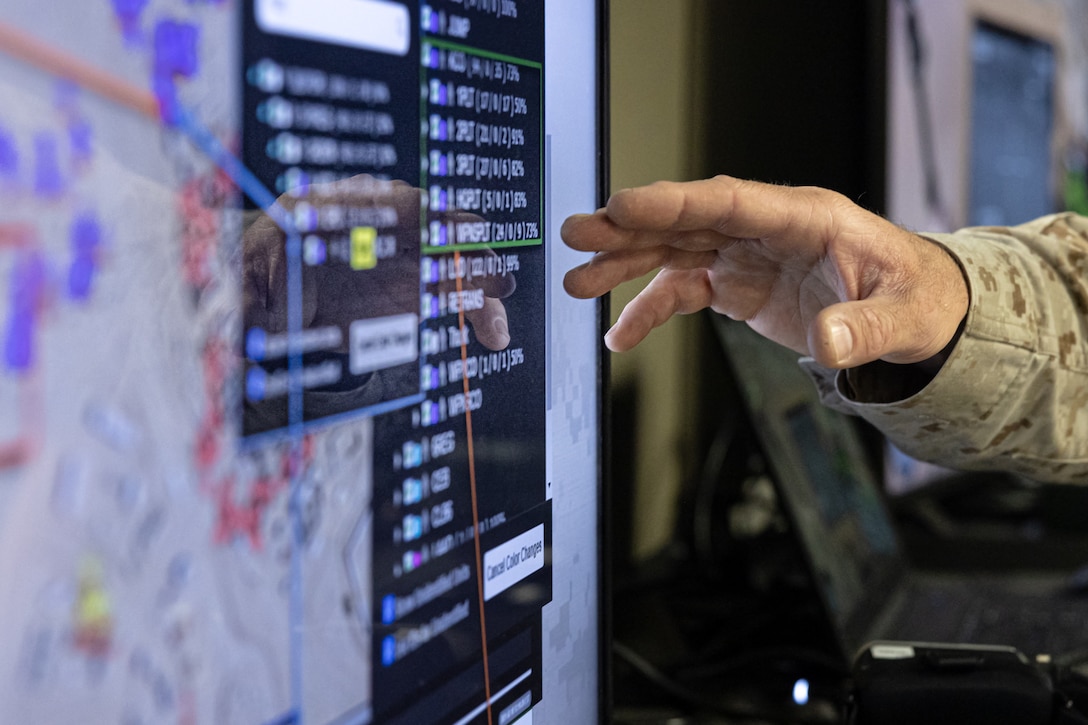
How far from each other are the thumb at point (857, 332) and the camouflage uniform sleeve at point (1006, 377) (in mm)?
100

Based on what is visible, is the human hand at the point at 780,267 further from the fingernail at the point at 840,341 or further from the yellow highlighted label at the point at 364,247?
the yellow highlighted label at the point at 364,247

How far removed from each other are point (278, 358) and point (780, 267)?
420 millimetres

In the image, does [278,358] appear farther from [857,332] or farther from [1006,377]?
[1006,377]

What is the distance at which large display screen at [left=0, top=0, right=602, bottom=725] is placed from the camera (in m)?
0.28

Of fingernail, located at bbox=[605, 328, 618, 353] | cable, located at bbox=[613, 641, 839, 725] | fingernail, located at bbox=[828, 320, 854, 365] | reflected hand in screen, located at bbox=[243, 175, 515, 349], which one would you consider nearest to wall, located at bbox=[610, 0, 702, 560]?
cable, located at bbox=[613, 641, 839, 725]

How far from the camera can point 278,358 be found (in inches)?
14.2

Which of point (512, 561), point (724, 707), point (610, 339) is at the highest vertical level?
point (610, 339)

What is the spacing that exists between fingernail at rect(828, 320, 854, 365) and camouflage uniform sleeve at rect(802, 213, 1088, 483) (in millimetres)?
188

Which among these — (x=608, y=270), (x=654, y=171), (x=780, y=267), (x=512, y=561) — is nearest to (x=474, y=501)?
(x=512, y=561)

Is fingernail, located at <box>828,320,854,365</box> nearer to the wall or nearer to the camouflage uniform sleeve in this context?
the camouflage uniform sleeve

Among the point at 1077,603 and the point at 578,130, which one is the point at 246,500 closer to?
the point at 578,130

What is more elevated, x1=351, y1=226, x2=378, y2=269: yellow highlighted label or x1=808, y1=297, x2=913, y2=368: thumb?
x1=351, y1=226, x2=378, y2=269: yellow highlighted label

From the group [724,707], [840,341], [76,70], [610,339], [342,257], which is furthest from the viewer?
[724,707]

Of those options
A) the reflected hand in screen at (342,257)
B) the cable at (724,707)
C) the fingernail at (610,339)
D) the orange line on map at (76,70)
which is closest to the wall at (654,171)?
the cable at (724,707)
